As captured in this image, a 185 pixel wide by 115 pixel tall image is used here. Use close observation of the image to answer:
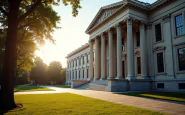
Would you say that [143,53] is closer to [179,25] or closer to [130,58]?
[130,58]

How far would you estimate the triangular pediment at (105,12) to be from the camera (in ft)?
83.9

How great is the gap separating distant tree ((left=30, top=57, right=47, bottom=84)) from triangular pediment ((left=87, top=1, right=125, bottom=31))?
45.8 meters

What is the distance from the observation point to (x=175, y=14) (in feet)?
68.5

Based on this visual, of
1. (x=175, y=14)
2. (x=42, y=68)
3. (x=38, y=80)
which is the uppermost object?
(x=175, y=14)

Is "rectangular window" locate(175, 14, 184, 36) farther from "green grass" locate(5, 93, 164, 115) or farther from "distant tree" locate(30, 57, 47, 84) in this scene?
"distant tree" locate(30, 57, 47, 84)

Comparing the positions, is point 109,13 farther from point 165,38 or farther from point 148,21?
point 165,38

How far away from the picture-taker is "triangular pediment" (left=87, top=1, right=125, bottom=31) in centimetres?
2557

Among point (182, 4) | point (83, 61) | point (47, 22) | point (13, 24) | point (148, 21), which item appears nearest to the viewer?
point (13, 24)

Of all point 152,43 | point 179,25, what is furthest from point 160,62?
point 179,25

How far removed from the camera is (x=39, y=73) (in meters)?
70.9

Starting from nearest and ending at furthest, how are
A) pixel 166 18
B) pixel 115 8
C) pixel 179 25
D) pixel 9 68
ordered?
pixel 9 68 < pixel 179 25 < pixel 166 18 < pixel 115 8

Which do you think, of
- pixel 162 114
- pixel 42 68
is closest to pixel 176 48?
pixel 162 114

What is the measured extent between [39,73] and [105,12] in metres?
53.0

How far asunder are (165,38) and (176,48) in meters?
2.37
